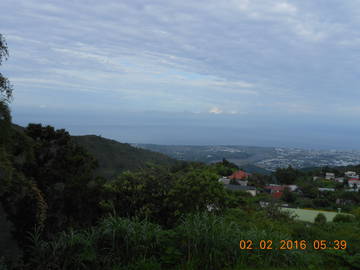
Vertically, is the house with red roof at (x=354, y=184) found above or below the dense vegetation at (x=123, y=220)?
below

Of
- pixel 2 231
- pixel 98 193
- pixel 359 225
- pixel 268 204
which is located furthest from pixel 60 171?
pixel 359 225

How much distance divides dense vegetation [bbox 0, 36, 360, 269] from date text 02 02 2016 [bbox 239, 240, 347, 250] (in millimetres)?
65

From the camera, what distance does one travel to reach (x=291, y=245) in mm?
5641

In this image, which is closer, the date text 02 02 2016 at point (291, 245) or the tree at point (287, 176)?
the date text 02 02 2016 at point (291, 245)

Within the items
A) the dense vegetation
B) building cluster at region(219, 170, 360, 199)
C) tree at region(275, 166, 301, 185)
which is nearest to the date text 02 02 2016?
the dense vegetation

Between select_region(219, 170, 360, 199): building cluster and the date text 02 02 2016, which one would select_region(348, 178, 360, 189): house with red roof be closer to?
select_region(219, 170, 360, 199): building cluster

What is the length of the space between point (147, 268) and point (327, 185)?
18.8 meters

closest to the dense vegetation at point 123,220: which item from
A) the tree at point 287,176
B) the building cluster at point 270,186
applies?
the building cluster at point 270,186

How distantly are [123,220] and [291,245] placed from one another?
2.63 metres

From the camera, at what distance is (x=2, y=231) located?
683cm

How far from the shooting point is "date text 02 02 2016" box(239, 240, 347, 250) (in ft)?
17.8

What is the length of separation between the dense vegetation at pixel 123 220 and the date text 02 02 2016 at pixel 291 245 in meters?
0.07

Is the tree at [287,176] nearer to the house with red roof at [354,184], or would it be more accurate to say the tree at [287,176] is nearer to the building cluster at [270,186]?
the building cluster at [270,186]

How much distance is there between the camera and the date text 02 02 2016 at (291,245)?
5.44 meters
